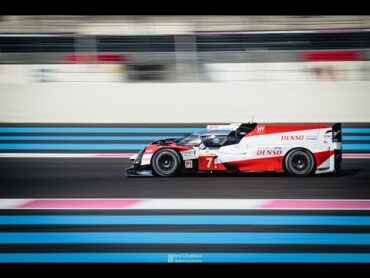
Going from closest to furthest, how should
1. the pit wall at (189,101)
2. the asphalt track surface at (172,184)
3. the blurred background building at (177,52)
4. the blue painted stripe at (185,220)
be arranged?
the blue painted stripe at (185,220)
the asphalt track surface at (172,184)
the blurred background building at (177,52)
the pit wall at (189,101)

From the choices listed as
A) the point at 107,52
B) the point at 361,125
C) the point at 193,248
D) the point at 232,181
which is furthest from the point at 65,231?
the point at 361,125

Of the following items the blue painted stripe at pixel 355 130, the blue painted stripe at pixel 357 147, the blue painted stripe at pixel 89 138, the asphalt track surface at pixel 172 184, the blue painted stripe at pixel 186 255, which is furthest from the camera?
the blue painted stripe at pixel 355 130

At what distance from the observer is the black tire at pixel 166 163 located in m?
8.65

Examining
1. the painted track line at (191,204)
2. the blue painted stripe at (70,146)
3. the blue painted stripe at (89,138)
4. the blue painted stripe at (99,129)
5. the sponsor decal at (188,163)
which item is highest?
the blue painted stripe at (99,129)

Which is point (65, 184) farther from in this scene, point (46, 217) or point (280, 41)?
point (280, 41)

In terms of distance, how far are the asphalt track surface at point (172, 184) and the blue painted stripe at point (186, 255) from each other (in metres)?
1.95

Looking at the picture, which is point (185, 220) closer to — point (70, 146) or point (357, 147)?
point (70, 146)

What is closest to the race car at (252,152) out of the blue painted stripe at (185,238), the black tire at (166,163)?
the black tire at (166,163)

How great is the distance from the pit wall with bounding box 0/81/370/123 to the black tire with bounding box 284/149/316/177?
4845 mm

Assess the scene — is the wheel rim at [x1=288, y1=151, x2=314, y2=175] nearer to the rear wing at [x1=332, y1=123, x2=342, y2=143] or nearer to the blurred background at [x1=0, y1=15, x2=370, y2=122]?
the rear wing at [x1=332, y1=123, x2=342, y2=143]

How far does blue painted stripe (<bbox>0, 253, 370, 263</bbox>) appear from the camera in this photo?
5.70 metres

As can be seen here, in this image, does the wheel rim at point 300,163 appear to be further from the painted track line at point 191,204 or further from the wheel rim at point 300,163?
the painted track line at point 191,204

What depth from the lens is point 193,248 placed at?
19.7ft

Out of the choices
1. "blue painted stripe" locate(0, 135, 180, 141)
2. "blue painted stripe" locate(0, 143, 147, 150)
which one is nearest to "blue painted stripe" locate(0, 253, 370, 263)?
"blue painted stripe" locate(0, 143, 147, 150)
